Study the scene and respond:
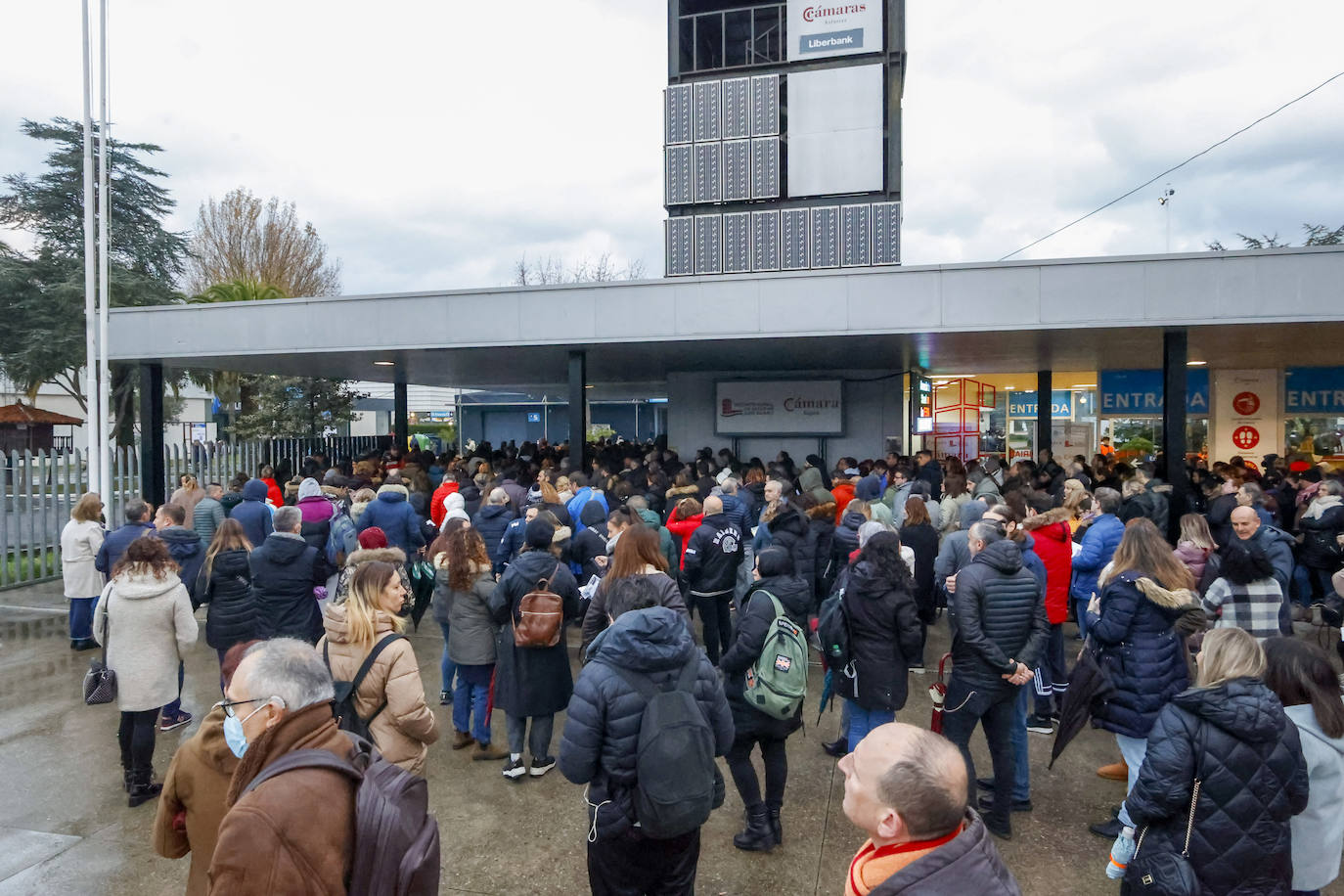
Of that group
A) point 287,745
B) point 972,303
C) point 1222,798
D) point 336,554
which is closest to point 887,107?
point 972,303

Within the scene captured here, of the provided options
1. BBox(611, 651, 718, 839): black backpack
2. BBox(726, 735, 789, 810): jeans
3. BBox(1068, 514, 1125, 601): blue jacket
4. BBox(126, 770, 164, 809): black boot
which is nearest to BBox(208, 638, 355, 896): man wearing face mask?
BBox(611, 651, 718, 839): black backpack

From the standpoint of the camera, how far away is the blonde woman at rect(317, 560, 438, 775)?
138 inches

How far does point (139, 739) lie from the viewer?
481cm

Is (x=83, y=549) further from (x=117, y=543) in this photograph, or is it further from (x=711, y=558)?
(x=711, y=558)

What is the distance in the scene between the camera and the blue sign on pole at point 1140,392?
54.1ft

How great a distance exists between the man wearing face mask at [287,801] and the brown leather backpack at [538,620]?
2.48 m

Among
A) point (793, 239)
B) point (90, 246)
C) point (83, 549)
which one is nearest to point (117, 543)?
point (83, 549)

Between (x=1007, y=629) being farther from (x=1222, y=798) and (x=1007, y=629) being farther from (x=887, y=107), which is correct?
(x=887, y=107)

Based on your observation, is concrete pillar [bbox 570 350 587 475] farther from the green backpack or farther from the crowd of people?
the green backpack

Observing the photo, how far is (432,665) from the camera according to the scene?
7.71 m

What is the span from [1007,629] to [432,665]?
5.42 meters

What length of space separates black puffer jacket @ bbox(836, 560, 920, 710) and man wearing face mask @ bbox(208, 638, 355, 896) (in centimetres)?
302

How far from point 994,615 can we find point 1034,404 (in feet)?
86.1

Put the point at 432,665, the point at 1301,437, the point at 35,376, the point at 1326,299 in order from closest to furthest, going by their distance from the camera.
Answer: the point at 432,665 → the point at 1326,299 → the point at 1301,437 → the point at 35,376
